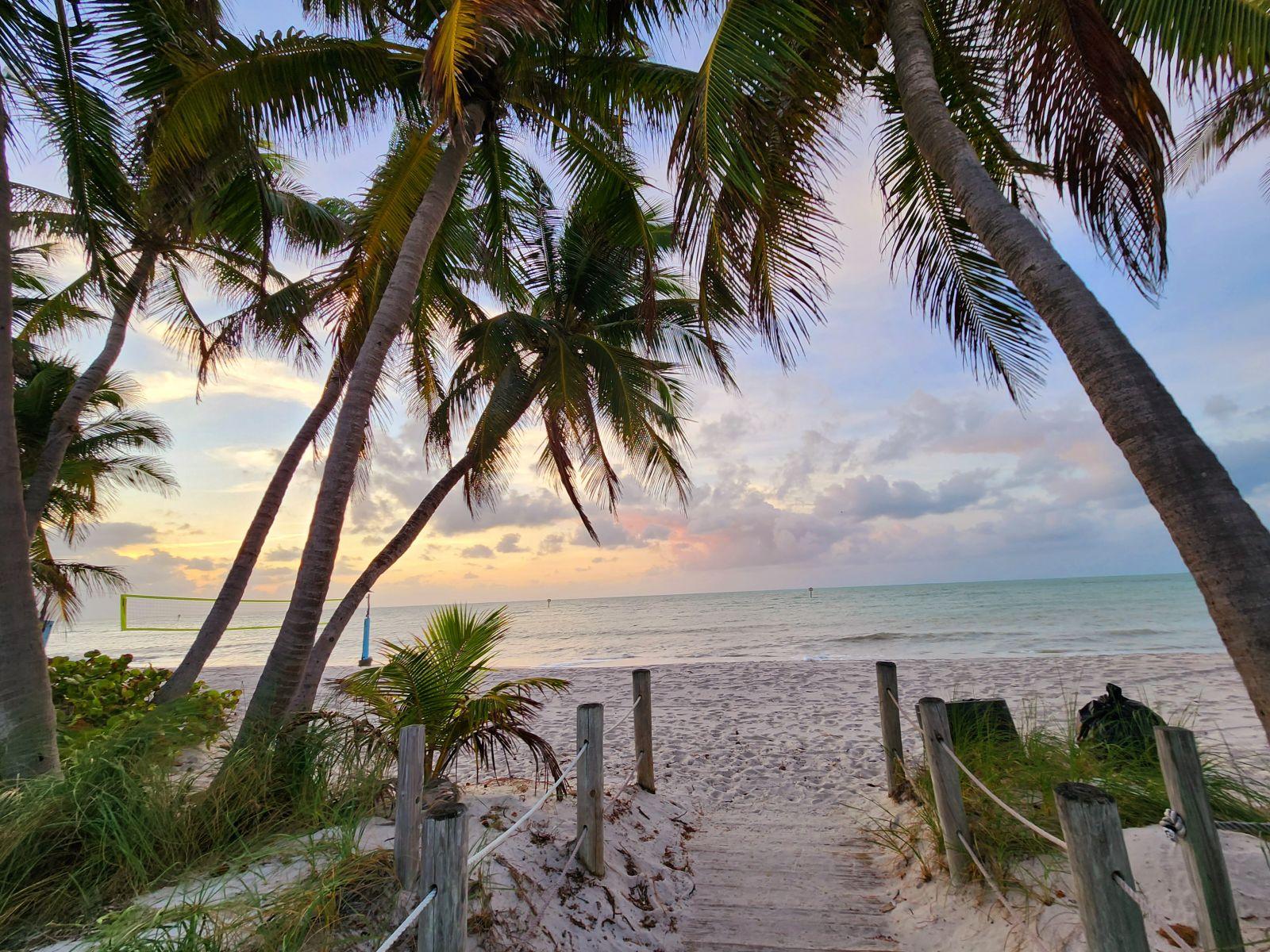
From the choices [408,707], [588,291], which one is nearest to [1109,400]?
[408,707]

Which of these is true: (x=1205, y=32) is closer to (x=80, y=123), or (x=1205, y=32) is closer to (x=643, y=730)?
(x=643, y=730)

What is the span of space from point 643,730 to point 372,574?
3.47 metres

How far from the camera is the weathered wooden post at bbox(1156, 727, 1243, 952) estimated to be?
1977 millimetres

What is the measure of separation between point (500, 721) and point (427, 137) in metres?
5.28

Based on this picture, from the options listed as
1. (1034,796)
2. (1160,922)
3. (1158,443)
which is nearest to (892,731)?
(1034,796)

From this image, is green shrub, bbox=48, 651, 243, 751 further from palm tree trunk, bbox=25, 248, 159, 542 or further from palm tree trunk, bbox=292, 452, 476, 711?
palm tree trunk, bbox=25, 248, 159, 542

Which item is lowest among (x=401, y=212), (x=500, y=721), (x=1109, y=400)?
(x=500, y=721)

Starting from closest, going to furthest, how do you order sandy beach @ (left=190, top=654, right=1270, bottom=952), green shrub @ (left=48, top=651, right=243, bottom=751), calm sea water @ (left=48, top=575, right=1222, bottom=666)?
sandy beach @ (left=190, top=654, right=1270, bottom=952)
green shrub @ (left=48, top=651, right=243, bottom=751)
calm sea water @ (left=48, top=575, right=1222, bottom=666)

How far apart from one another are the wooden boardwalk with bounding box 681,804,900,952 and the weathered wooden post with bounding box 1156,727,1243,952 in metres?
1.59

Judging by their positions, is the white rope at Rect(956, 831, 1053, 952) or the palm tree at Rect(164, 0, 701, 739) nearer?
the white rope at Rect(956, 831, 1053, 952)

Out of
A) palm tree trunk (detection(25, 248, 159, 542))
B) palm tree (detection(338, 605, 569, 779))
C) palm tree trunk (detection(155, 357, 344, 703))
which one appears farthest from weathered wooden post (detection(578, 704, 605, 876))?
palm tree trunk (detection(25, 248, 159, 542))

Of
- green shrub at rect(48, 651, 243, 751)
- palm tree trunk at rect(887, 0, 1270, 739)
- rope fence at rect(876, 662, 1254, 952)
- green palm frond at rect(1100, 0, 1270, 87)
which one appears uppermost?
green palm frond at rect(1100, 0, 1270, 87)

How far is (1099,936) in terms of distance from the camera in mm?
1843

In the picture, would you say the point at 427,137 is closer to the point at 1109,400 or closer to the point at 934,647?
the point at 1109,400
